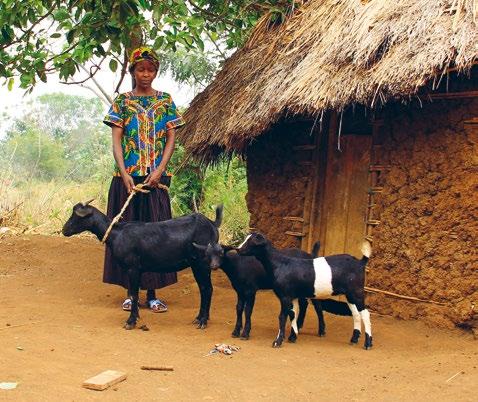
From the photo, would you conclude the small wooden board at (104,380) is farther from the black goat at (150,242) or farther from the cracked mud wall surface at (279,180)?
the cracked mud wall surface at (279,180)

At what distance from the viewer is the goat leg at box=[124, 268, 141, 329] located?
573 cm

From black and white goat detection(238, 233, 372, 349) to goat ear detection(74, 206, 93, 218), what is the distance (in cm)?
139

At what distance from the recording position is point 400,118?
20.8 feet

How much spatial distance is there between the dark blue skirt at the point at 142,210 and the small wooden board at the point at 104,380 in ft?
7.16

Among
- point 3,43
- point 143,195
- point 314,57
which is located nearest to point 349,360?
point 143,195

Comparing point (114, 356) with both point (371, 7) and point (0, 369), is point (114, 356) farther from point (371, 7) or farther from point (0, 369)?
point (371, 7)

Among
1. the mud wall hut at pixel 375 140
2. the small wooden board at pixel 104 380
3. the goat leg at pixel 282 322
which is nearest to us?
the small wooden board at pixel 104 380

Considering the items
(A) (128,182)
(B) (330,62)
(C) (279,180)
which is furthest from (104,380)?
(C) (279,180)

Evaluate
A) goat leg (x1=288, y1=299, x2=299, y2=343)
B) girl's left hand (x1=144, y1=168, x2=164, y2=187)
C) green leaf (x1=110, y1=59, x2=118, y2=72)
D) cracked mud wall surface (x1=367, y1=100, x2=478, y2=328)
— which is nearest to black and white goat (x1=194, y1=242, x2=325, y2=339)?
goat leg (x1=288, y1=299, x2=299, y2=343)

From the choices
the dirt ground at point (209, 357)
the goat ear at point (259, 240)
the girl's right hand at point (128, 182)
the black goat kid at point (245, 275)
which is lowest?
the dirt ground at point (209, 357)

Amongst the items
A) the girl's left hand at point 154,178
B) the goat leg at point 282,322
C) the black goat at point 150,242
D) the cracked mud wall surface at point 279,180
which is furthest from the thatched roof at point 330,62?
the goat leg at point 282,322

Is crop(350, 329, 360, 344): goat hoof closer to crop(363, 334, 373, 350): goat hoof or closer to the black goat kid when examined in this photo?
crop(363, 334, 373, 350): goat hoof

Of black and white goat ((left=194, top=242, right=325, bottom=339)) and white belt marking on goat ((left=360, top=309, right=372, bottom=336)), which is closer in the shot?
white belt marking on goat ((left=360, top=309, right=372, bottom=336))

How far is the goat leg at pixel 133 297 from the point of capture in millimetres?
5730
